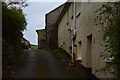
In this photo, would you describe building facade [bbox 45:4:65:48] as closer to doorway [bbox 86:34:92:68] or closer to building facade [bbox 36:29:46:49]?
building facade [bbox 36:29:46:49]

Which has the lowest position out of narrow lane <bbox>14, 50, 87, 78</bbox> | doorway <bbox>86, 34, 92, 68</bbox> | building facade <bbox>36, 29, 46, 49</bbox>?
narrow lane <bbox>14, 50, 87, 78</bbox>

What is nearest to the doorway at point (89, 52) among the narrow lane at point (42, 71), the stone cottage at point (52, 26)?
the narrow lane at point (42, 71)

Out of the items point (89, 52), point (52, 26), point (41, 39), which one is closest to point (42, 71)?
point (89, 52)

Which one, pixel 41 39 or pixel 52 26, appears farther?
pixel 41 39

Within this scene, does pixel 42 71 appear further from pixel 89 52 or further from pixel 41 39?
pixel 41 39

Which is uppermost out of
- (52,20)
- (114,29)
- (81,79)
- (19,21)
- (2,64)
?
(52,20)

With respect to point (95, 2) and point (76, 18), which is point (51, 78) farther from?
point (76, 18)

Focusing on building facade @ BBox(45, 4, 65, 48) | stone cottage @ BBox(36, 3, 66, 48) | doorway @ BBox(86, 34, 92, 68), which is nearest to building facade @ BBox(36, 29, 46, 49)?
stone cottage @ BBox(36, 3, 66, 48)

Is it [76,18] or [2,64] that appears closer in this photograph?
[2,64]

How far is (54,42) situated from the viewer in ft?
92.7

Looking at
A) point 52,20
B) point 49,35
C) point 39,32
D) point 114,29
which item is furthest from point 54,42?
point 114,29

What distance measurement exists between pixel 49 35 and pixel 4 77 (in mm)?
21074

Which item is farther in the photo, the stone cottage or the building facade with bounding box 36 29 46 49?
the building facade with bounding box 36 29 46 49

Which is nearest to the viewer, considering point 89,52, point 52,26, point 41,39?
point 89,52
